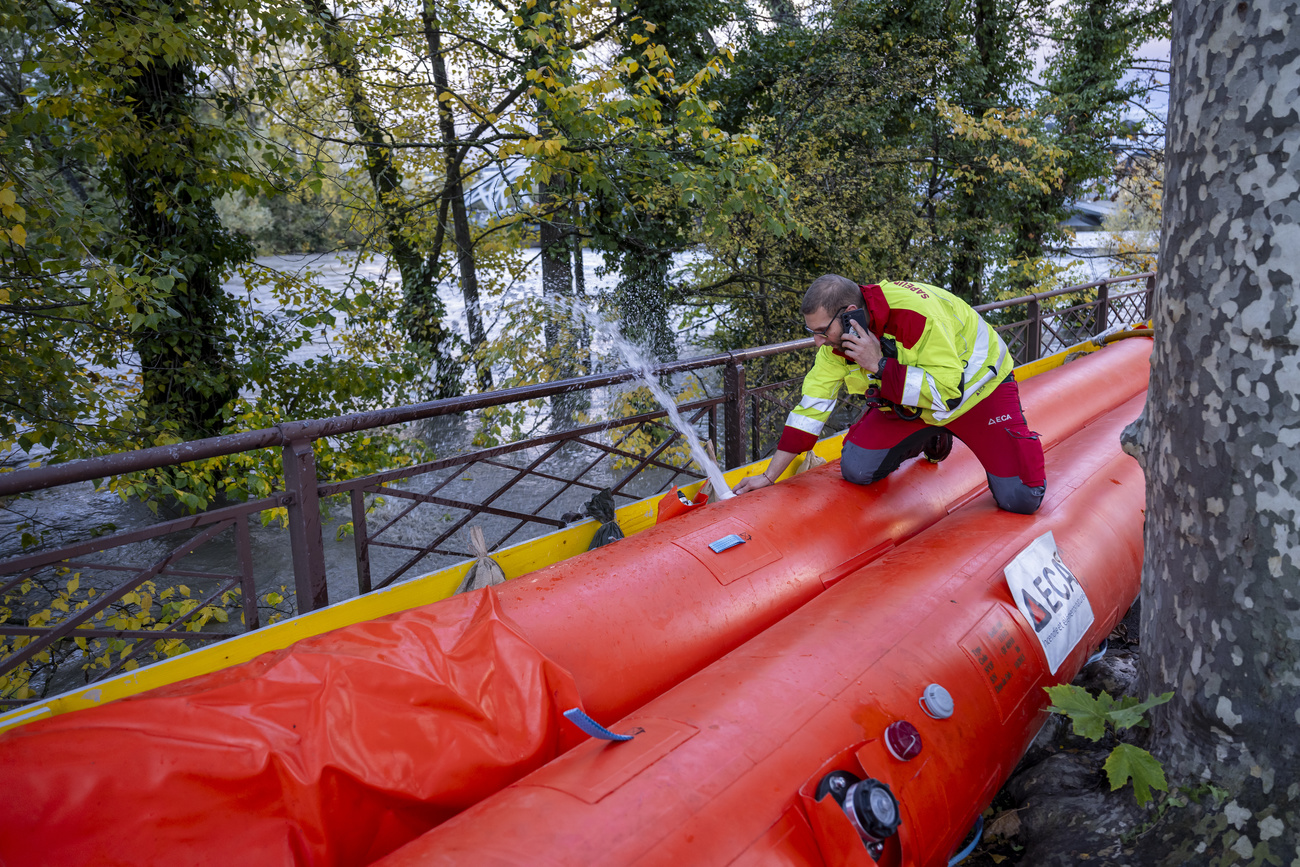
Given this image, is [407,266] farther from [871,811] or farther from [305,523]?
[871,811]

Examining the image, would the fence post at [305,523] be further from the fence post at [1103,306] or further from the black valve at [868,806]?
the fence post at [1103,306]

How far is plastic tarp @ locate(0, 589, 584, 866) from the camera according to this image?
4.20ft

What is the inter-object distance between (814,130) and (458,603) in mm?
9964

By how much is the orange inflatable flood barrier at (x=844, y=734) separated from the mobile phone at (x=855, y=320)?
86cm

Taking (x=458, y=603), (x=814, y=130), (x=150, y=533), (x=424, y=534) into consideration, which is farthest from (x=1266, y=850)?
(x=814, y=130)

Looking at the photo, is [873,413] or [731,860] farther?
[873,413]

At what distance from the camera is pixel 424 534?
8633 millimetres

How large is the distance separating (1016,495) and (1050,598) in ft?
2.00

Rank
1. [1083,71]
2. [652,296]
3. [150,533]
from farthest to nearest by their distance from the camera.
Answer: [1083,71], [652,296], [150,533]

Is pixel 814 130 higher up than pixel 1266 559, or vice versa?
pixel 814 130

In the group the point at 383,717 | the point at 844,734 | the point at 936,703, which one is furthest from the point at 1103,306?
the point at 383,717

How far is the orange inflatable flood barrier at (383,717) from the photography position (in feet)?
4.27

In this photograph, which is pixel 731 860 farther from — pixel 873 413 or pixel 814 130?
pixel 814 130

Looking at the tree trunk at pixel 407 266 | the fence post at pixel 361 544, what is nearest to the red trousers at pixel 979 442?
the fence post at pixel 361 544
